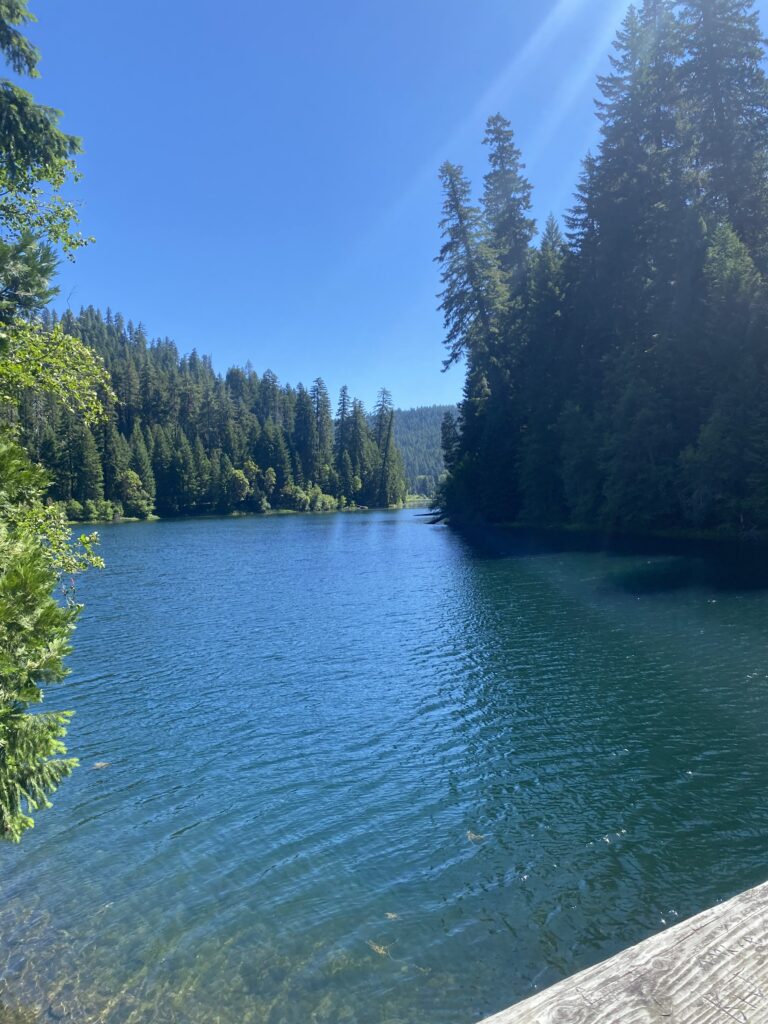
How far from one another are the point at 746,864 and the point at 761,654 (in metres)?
9.44

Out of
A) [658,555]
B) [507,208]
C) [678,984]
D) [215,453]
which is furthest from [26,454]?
[215,453]

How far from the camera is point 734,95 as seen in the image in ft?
125

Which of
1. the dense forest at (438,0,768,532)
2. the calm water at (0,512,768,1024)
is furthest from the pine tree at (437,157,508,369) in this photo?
the calm water at (0,512,768,1024)

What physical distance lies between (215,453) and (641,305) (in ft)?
297

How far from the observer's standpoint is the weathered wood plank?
156cm

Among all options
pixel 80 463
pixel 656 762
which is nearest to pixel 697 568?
pixel 656 762

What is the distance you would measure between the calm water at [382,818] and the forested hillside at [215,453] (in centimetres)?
8409

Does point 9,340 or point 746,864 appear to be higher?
point 9,340

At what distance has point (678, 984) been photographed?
163 centimetres

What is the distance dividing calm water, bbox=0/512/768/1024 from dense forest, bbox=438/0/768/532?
19653mm

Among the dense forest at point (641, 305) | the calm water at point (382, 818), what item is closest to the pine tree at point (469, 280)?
the dense forest at point (641, 305)

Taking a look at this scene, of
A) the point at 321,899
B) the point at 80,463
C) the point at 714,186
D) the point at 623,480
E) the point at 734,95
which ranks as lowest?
the point at 321,899

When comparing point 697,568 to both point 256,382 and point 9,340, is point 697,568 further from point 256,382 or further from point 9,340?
point 256,382

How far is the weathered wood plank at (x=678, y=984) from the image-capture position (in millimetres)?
1563
